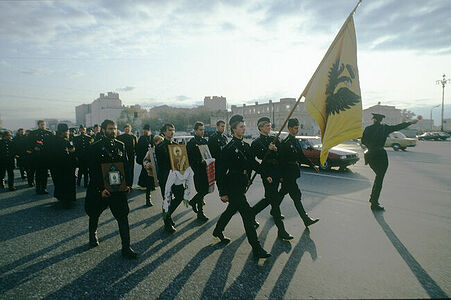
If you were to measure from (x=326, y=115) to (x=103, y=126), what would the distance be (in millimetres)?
3392

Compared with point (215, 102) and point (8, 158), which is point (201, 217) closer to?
point (8, 158)

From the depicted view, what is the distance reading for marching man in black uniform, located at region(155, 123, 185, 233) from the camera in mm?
4609

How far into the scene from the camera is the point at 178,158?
474cm

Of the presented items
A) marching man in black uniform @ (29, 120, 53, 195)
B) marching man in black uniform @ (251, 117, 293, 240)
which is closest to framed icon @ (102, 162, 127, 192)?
marching man in black uniform @ (251, 117, 293, 240)

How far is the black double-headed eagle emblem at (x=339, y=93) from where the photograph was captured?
13.4ft

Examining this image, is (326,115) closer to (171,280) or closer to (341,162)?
(171,280)

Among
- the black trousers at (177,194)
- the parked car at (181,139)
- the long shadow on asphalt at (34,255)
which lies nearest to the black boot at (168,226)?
the black trousers at (177,194)

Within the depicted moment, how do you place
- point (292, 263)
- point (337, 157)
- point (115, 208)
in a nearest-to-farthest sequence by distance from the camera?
1. point (292, 263)
2. point (115, 208)
3. point (337, 157)

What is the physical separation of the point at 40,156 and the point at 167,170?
4.54 meters

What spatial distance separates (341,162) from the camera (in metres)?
10.8

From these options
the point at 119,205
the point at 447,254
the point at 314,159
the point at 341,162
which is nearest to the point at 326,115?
the point at 447,254

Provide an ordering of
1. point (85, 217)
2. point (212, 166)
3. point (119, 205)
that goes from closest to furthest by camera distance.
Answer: point (119, 205) < point (212, 166) < point (85, 217)

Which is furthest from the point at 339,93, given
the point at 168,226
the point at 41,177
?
the point at 41,177

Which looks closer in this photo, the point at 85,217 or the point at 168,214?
the point at 168,214
